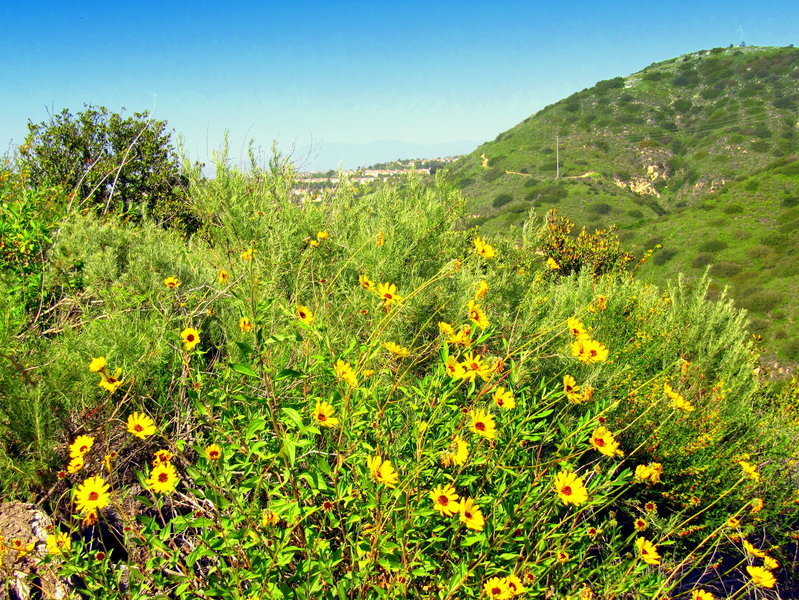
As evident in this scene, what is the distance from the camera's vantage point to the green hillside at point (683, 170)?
2697cm

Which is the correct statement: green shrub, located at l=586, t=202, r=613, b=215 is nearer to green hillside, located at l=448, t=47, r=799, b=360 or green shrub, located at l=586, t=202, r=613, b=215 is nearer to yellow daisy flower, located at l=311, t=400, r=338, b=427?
green hillside, located at l=448, t=47, r=799, b=360

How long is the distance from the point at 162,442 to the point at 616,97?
275 ft

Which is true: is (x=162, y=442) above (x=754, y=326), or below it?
above

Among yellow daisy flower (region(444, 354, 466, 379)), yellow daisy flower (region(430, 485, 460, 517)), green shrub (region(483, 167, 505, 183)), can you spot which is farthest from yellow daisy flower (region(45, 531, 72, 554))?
green shrub (region(483, 167, 505, 183))

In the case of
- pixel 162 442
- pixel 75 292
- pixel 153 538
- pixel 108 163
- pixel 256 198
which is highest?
pixel 108 163

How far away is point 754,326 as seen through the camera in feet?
68.1

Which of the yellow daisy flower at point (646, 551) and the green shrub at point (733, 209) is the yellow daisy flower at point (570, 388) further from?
the green shrub at point (733, 209)

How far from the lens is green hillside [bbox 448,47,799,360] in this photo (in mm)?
26969

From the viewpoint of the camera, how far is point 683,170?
53938 millimetres

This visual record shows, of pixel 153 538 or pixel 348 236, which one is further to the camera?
pixel 348 236

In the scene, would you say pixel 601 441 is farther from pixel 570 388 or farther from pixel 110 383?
pixel 110 383

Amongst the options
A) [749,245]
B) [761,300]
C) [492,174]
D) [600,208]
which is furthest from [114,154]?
[492,174]

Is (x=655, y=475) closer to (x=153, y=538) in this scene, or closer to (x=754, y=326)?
(x=153, y=538)

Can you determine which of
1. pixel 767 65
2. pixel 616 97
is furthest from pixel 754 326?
pixel 767 65
